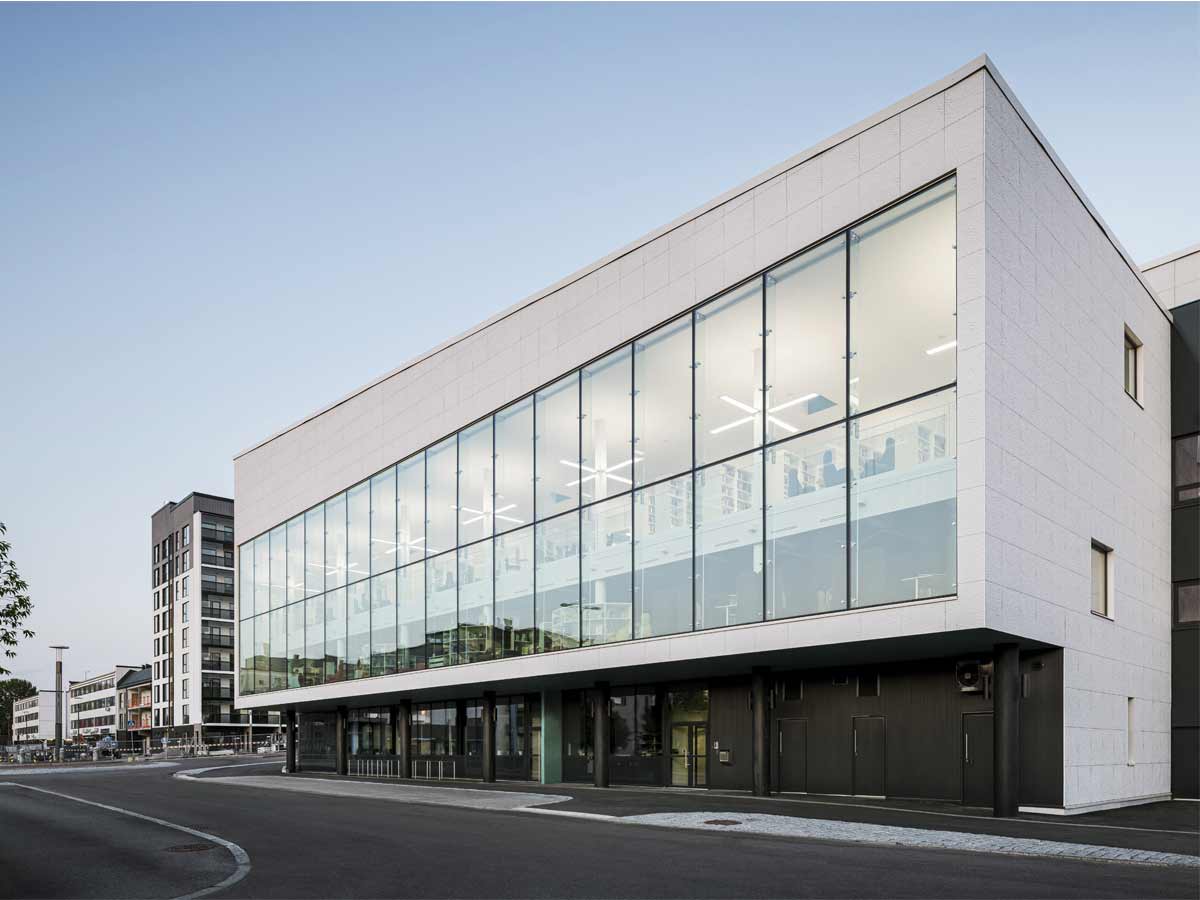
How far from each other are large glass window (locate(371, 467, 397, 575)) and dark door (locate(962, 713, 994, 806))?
20990 mm

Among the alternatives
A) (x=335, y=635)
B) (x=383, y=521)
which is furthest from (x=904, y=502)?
(x=335, y=635)

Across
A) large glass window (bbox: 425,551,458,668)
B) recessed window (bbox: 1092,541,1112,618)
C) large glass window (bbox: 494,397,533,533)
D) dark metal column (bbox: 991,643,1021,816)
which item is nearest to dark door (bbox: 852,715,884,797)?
dark metal column (bbox: 991,643,1021,816)

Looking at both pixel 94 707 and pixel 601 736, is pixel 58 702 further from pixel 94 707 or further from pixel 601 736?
pixel 601 736

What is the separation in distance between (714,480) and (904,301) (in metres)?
6.13

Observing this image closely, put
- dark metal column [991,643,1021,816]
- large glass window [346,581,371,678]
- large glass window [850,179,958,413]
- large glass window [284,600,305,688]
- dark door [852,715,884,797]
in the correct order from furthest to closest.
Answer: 1. large glass window [284,600,305,688]
2. large glass window [346,581,371,678]
3. dark door [852,715,884,797]
4. large glass window [850,179,958,413]
5. dark metal column [991,643,1021,816]

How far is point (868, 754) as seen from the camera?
2425 centimetres

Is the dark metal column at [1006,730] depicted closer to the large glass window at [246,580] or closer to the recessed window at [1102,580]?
the recessed window at [1102,580]

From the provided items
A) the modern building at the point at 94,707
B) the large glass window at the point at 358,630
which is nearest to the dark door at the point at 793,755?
the large glass window at the point at 358,630

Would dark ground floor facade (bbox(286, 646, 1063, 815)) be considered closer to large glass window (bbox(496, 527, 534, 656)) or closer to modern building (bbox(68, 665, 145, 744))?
large glass window (bbox(496, 527, 534, 656))

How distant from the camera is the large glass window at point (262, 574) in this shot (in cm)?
4647

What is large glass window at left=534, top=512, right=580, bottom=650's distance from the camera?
28.8 metres

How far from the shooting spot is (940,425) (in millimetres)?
20141

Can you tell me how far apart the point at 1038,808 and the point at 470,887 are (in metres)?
13.5

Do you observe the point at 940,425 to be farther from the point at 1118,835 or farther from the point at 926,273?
the point at 1118,835
